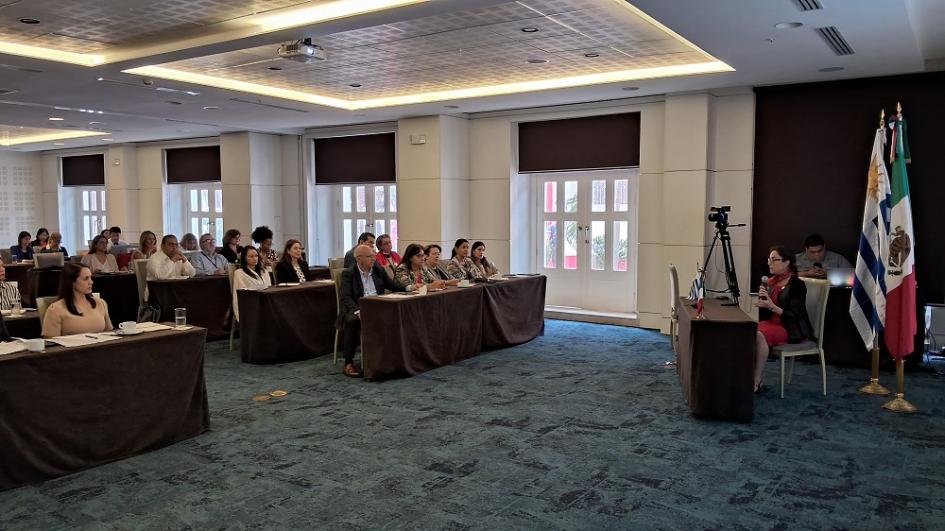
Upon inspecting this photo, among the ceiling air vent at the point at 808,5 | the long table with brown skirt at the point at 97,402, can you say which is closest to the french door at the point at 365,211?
the long table with brown skirt at the point at 97,402

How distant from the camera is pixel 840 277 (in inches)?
293

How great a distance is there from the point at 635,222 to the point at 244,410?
20.9 ft

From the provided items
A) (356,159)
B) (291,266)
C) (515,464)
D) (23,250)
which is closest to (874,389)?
(515,464)

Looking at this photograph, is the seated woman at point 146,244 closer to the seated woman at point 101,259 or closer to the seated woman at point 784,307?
the seated woman at point 101,259

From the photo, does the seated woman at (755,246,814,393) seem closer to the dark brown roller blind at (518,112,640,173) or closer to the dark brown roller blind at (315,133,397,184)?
the dark brown roller blind at (518,112,640,173)

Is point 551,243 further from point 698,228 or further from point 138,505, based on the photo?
point 138,505

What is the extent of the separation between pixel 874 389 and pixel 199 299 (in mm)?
7305

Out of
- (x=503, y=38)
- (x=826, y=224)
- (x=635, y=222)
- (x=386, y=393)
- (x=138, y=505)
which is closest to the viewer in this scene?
(x=138, y=505)

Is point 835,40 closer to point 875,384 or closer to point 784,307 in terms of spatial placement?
point 784,307

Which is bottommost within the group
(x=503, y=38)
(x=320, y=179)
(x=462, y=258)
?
(x=462, y=258)

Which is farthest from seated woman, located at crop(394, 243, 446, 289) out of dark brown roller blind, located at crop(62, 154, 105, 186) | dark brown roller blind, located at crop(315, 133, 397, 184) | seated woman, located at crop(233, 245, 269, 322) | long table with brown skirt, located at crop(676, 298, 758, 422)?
dark brown roller blind, located at crop(62, 154, 105, 186)

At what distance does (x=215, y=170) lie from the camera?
14.4 meters

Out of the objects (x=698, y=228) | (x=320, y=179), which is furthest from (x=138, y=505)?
(x=320, y=179)

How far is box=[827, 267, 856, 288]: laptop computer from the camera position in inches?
290
